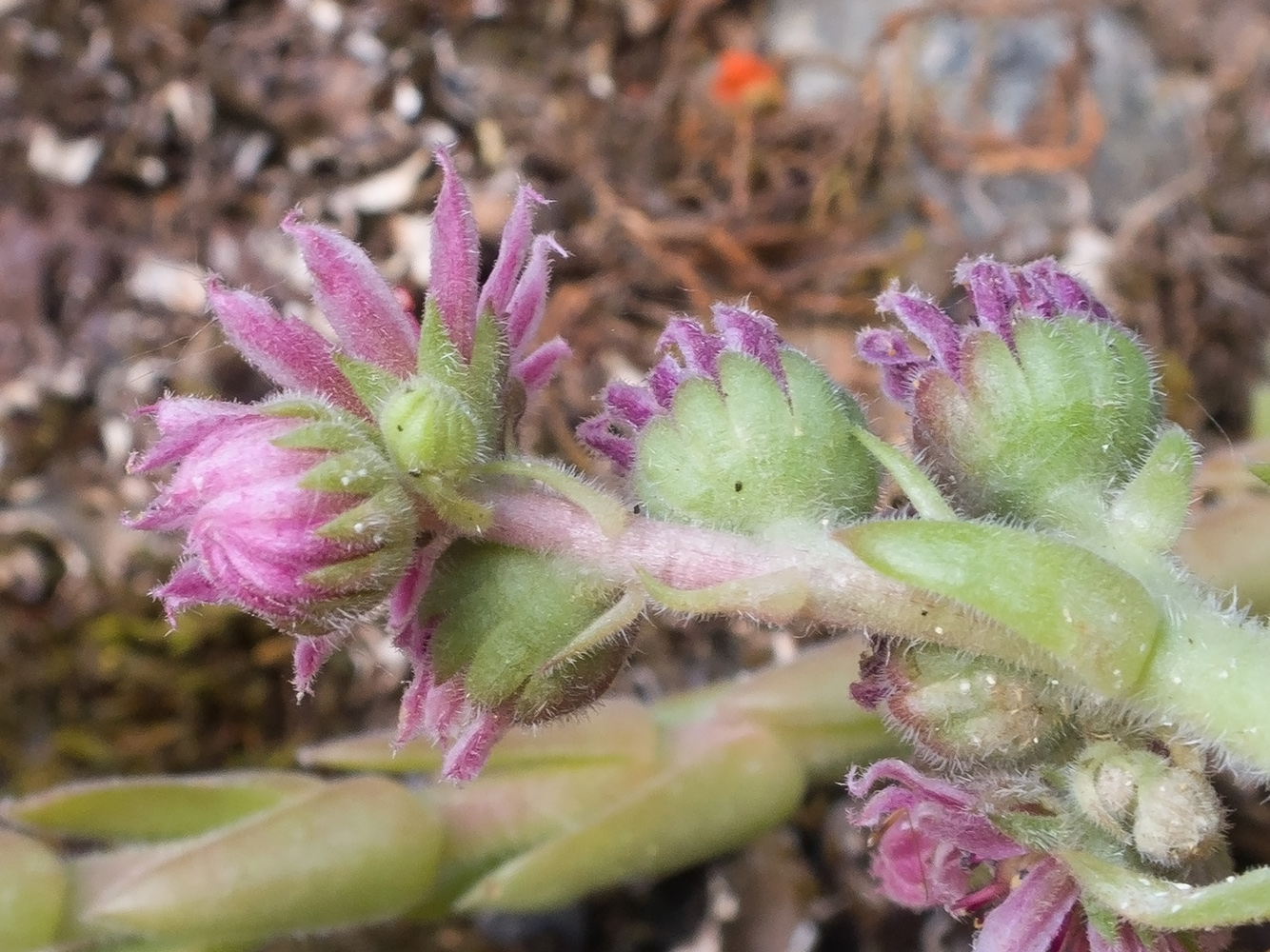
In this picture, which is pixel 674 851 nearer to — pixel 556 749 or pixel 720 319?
pixel 556 749

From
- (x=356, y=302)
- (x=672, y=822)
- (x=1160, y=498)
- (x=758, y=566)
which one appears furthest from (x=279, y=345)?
(x=672, y=822)

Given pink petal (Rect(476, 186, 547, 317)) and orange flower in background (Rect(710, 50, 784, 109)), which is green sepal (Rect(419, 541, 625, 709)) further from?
orange flower in background (Rect(710, 50, 784, 109))

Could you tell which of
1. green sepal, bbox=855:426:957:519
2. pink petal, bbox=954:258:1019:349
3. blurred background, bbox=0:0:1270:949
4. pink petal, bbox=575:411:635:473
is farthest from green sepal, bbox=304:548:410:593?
blurred background, bbox=0:0:1270:949

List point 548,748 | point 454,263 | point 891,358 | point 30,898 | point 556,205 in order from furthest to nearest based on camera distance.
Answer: point 556,205 → point 548,748 → point 30,898 → point 891,358 → point 454,263

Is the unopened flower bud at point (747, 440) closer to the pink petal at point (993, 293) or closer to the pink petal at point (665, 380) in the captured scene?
the pink petal at point (665, 380)

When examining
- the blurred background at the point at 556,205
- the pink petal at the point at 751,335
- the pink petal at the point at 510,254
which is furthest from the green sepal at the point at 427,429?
the blurred background at the point at 556,205

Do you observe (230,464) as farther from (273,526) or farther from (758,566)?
(758,566)
